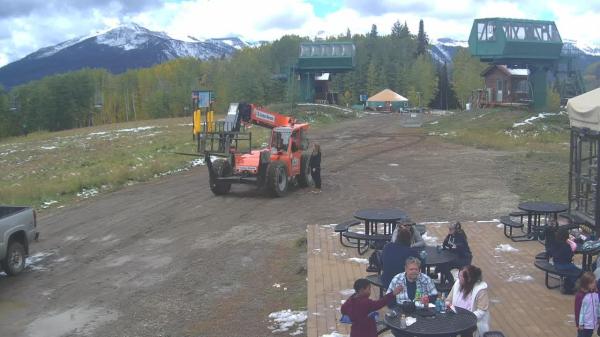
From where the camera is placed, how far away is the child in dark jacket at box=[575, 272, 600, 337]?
717 centimetres

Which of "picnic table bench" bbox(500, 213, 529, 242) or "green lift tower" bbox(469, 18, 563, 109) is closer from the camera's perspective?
"picnic table bench" bbox(500, 213, 529, 242)

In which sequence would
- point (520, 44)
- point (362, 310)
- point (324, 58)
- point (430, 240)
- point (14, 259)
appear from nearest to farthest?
point (362, 310)
point (14, 259)
point (430, 240)
point (520, 44)
point (324, 58)

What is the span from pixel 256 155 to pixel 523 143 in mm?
19731

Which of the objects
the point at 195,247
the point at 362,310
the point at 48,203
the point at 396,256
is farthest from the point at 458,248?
the point at 48,203

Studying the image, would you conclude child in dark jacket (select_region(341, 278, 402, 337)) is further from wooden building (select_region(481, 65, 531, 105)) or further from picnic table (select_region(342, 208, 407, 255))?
wooden building (select_region(481, 65, 531, 105))

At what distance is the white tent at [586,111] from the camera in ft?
37.1

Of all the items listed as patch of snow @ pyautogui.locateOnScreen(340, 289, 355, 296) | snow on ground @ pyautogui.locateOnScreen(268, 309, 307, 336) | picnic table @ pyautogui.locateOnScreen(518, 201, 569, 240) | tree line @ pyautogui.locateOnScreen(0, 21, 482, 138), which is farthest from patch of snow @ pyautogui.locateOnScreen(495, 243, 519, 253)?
tree line @ pyautogui.locateOnScreen(0, 21, 482, 138)

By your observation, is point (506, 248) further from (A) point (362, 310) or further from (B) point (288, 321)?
(A) point (362, 310)

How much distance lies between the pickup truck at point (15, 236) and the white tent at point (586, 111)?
11.2 m

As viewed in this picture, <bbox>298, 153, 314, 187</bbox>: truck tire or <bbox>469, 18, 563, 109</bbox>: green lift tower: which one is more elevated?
<bbox>469, 18, 563, 109</bbox>: green lift tower

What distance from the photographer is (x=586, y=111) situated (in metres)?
11.7

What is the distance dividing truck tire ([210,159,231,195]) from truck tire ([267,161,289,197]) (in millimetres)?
1684

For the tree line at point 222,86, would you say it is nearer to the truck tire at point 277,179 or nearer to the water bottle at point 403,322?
the truck tire at point 277,179

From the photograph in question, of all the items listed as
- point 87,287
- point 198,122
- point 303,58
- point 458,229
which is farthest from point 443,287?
point 303,58
